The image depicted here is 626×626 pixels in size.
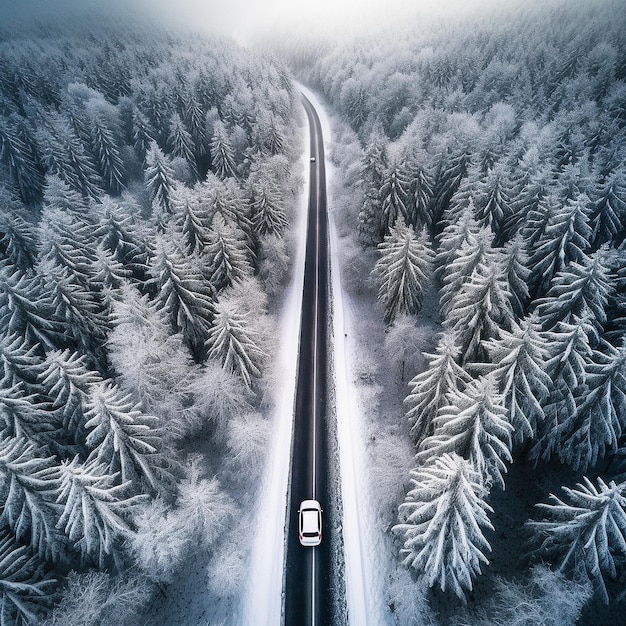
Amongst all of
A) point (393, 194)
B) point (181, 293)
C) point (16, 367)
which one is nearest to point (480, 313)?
point (393, 194)

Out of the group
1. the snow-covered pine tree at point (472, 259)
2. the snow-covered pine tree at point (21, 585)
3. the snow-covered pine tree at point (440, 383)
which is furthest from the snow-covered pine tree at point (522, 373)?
the snow-covered pine tree at point (21, 585)

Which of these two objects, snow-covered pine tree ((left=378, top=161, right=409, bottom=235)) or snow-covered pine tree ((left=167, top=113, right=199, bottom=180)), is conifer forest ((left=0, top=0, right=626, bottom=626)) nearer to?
A: snow-covered pine tree ((left=378, top=161, right=409, bottom=235))

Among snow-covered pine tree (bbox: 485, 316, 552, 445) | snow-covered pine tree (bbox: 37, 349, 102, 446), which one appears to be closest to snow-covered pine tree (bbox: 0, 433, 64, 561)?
snow-covered pine tree (bbox: 37, 349, 102, 446)

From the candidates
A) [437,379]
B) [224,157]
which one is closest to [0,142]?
[224,157]

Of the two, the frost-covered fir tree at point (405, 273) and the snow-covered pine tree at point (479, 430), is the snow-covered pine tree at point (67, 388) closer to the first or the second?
the snow-covered pine tree at point (479, 430)

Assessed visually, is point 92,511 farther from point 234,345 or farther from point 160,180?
point 160,180
